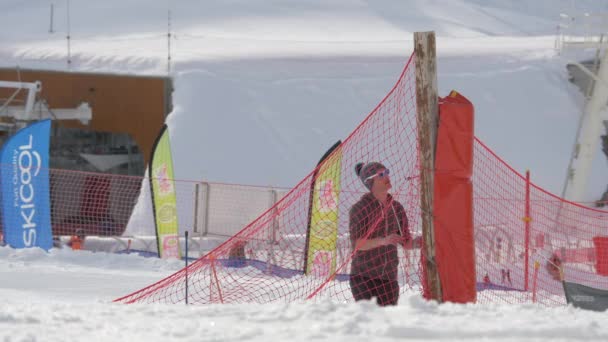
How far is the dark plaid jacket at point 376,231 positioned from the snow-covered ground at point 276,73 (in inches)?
37.1

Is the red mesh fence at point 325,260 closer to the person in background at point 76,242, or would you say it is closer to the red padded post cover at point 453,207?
the red padded post cover at point 453,207

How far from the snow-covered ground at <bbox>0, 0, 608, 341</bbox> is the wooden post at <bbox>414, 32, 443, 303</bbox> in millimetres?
1468

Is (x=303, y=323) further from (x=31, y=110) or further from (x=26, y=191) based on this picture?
(x=31, y=110)

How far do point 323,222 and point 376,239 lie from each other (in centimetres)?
586

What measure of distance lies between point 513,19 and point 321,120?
473 inches

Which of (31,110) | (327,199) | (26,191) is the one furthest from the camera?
(31,110)

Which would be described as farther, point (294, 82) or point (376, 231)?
point (294, 82)

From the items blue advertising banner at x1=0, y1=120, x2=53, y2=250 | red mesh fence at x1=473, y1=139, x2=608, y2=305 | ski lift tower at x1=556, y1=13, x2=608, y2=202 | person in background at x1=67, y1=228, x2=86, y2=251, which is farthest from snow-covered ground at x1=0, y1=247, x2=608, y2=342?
ski lift tower at x1=556, y1=13, x2=608, y2=202

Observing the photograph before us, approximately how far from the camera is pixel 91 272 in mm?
12062

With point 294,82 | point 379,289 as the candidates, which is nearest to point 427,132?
point 379,289

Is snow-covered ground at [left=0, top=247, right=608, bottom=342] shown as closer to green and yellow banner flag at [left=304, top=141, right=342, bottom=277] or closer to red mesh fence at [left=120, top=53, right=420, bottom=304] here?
red mesh fence at [left=120, top=53, right=420, bottom=304]

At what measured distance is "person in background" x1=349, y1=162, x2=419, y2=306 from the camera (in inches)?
266

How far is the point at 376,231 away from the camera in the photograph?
6867 mm

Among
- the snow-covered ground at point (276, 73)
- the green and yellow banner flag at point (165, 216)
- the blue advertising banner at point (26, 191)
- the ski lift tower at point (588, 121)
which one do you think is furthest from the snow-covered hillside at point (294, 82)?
the blue advertising banner at point (26, 191)
